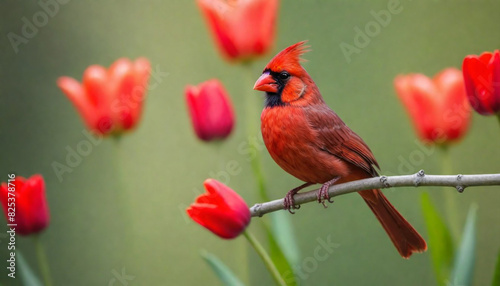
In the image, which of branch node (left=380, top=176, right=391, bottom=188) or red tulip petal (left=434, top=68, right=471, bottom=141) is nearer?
branch node (left=380, top=176, right=391, bottom=188)

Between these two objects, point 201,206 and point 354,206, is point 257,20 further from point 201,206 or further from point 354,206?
point 354,206

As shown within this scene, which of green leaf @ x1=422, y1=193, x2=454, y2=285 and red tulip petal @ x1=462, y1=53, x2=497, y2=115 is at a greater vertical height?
red tulip petal @ x1=462, y1=53, x2=497, y2=115

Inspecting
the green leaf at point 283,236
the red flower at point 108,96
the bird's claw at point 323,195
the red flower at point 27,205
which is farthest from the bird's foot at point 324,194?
the red flower at point 27,205

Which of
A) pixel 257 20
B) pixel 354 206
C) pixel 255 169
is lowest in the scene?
pixel 354 206

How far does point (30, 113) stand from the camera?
198 centimetres

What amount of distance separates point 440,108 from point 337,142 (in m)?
0.26

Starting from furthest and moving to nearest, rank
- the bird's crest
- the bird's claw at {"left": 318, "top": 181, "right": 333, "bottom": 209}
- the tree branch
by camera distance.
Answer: the bird's crest < the bird's claw at {"left": 318, "top": 181, "right": 333, "bottom": 209} < the tree branch

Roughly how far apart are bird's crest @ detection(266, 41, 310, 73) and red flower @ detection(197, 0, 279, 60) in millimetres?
59

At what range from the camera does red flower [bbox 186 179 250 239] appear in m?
1.17

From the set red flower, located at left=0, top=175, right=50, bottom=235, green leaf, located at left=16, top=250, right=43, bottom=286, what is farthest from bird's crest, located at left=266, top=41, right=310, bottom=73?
green leaf, located at left=16, top=250, right=43, bottom=286

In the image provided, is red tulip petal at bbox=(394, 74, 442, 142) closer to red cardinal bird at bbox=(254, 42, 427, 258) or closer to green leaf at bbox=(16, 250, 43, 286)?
red cardinal bird at bbox=(254, 42, 427, 258)

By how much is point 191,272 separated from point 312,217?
48cm

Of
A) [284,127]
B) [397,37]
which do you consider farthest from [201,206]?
[397,37]

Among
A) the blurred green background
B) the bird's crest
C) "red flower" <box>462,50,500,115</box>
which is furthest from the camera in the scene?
the blurred green background
